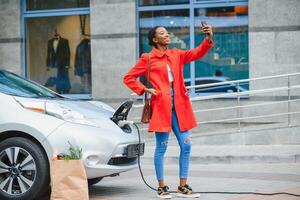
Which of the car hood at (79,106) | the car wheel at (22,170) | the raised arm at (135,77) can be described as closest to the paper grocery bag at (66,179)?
the car wheel at (22,170)

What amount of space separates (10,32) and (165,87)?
9177mm

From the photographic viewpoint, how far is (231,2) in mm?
14938

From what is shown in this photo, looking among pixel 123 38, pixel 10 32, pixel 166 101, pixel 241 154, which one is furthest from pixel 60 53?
pixel 166 101

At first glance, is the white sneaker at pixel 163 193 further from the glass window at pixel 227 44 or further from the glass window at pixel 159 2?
the glass window at pixel 159 2

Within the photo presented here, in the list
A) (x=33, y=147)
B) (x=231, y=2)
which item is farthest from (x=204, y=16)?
(x=33, y=147)

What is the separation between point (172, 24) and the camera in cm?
1546

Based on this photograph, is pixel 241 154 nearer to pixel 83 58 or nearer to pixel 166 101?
pixel 166 101

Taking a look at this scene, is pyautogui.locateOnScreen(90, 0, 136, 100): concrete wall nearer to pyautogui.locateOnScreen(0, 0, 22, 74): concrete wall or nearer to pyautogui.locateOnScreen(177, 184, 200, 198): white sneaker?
pyautogui.locateOnScreen(0, 0, 22, 74): concrete wall

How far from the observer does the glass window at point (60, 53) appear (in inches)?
640

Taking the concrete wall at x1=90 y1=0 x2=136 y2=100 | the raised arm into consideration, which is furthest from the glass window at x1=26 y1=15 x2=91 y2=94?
the raised arm

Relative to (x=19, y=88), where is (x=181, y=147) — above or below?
below

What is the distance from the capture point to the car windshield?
27.6 ft

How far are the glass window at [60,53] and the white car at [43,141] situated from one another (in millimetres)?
8017

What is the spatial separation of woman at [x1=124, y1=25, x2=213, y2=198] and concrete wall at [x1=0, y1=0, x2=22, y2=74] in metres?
8.79
